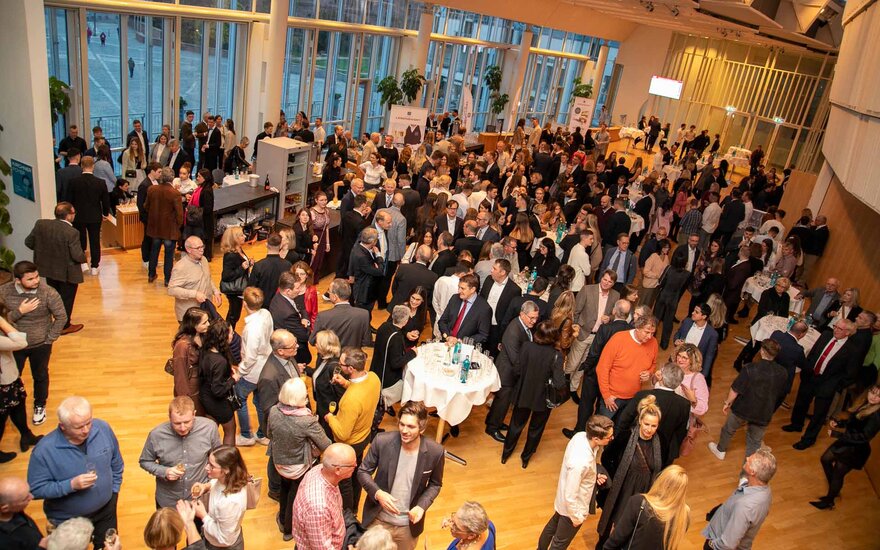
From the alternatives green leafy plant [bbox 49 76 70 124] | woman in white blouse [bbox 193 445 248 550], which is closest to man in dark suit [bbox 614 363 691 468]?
woman in white blouse [bbox 193 445 248 550]

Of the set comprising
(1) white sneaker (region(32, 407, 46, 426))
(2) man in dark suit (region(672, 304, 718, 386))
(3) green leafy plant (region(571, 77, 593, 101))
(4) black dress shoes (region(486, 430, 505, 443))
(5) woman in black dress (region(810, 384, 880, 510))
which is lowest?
(4) black dress shoes (region(486, 430, 505, 443))

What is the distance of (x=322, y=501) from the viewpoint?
10.7ft

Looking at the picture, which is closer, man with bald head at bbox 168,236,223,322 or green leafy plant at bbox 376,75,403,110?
man with bald head at bbox 168,236,223,322

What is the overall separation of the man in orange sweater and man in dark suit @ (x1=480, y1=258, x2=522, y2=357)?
3.83 feet

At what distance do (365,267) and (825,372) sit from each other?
5189 millimetres

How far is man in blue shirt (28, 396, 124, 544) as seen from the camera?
3.49 m

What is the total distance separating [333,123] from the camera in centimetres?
1834

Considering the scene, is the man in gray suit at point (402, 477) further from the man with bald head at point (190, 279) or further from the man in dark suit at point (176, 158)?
the man in dark suit at point (176, 158)

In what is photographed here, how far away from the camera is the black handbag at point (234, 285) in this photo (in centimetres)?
644

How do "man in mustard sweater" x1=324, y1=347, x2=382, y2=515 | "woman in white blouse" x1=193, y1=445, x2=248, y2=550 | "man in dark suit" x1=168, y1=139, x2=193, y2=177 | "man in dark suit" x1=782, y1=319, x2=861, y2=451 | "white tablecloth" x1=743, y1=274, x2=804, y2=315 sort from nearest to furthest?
"woman in white blouse" x1=193, y1=445, x2=248, y2=550
"man in mustard sweater" x1=324, y1=347, x2=382, y2=515
"man in dark suit" x1=782, y1=319, x2=861, y2=451
"white tablecloth" x1=743, y1=274, x2=804, y2=315
"man in dark suit" x1=168, y1=139, x2=193, y2=177

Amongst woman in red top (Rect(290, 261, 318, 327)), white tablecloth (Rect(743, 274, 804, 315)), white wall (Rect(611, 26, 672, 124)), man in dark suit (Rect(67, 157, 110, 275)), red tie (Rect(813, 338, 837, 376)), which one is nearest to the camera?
woman in red top (Rect(290, 261, 318, 327))

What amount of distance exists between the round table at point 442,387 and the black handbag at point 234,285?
2000 millimetres

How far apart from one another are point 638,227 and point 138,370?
808 cm

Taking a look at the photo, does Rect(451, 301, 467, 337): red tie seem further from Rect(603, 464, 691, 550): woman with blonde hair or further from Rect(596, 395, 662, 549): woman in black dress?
Rect(603, 464, 691, 550): woman with blonde hair
